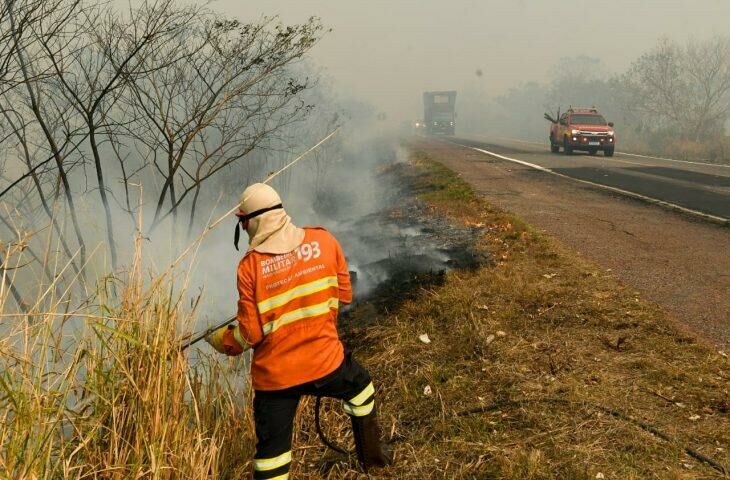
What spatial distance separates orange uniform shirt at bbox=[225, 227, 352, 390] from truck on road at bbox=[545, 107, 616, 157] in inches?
835

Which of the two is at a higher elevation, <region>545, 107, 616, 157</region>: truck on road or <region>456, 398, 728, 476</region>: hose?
<region>545, 107, 616, 157</region>: truck on road

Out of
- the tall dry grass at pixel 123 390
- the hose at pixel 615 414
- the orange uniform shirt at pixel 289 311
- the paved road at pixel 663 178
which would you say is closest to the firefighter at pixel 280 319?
the orange uniform shirt at pixel 289 311

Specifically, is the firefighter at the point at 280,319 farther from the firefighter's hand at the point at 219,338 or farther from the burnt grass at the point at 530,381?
the burnt grass at the point at 530,381

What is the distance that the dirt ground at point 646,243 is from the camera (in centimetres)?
505

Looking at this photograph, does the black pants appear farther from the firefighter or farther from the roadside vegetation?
the roadside vegetation

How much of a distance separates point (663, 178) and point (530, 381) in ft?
40.9

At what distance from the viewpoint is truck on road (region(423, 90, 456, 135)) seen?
50481mm

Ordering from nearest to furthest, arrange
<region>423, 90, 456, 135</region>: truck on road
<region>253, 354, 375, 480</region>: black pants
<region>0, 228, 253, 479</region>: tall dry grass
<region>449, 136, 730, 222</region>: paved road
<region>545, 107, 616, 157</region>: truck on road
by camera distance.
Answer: <region>0, 228, 253, 479</region>: tall dry grass → <region>253, 354, 375, 480</region>: black pants → <region>449, 136, 730, 222</region>: paved road → <region>545, 107, 616, 157</region>: truck on road → <region>423, 90, 456, 135</region>: truck on road

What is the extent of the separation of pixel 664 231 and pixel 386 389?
222 inches

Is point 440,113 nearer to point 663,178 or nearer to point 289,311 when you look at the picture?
point 663,178

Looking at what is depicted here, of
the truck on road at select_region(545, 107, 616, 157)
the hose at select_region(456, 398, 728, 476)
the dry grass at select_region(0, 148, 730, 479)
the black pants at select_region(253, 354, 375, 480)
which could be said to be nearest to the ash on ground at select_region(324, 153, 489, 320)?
the dry grass at select_region(0, 148, 730, 479)

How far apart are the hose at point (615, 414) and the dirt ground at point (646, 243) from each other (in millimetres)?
1452

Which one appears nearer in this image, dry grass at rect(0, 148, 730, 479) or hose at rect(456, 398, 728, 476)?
dry grass at rect(0, 148, 730, 479)

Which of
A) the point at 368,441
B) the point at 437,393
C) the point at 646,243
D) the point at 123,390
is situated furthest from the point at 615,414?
the point at 646,243
